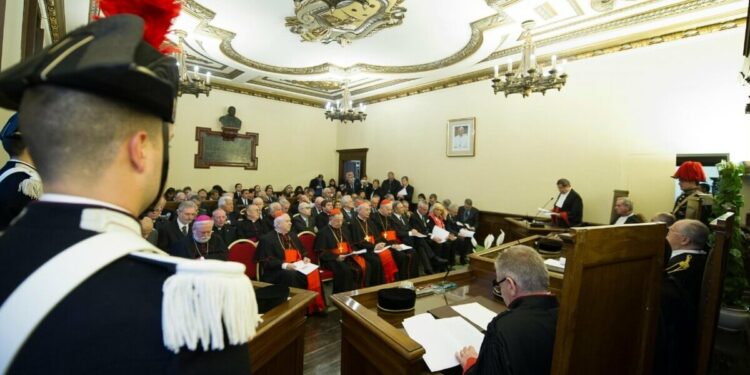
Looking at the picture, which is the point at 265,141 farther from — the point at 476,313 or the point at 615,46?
the point at 476,313

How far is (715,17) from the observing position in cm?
518

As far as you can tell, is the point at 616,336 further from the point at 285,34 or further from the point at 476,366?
the point at 285,34

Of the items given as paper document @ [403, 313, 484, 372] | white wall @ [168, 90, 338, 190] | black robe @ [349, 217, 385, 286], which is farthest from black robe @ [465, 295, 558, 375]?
white wall @ [168, 90, 338, 190]

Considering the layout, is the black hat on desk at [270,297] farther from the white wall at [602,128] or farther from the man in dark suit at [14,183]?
the white wall at [602,128]

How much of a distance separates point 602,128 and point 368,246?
529 cm

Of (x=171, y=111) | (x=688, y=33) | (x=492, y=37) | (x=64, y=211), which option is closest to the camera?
(x=64, y=211)

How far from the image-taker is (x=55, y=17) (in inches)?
181

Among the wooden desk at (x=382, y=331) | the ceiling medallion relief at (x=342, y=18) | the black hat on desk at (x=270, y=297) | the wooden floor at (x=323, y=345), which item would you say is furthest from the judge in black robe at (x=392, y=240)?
the black hat on desk at (x=270, y=297)

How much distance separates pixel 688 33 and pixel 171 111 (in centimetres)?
793

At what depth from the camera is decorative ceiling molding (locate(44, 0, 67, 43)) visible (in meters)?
4.21

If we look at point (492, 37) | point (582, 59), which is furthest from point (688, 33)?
point (492, 37)

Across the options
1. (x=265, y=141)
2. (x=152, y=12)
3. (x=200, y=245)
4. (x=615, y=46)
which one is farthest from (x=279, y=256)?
(x=265, y=141)

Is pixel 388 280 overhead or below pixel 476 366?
below

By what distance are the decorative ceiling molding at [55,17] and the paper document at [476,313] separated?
555cm
